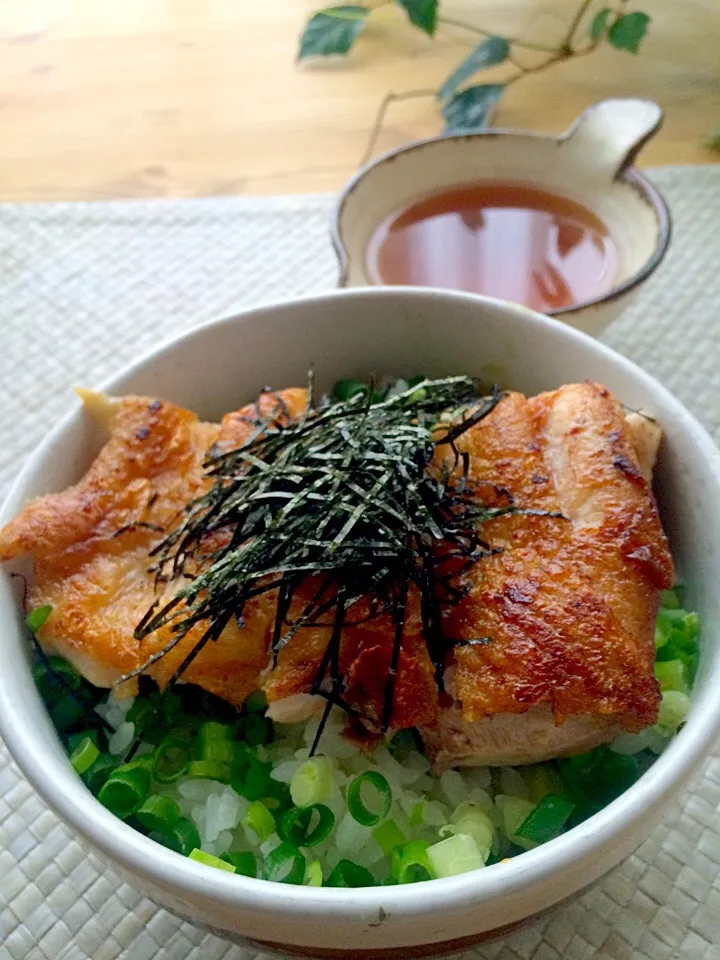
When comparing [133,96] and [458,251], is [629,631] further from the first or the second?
[133,96]

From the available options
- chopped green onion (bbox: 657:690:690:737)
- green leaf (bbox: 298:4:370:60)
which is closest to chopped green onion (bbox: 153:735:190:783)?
chopped green onion (bbox: 657:690:690:737)

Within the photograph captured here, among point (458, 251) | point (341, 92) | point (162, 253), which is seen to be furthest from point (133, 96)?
point (458, 251)

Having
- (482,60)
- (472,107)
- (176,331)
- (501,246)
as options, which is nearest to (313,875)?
(176,331)

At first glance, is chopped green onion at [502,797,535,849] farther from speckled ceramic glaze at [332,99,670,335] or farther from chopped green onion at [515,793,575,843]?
speckled ceramic glaze at [332,99,670,335]

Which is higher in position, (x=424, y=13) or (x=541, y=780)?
(x=424, y=13)

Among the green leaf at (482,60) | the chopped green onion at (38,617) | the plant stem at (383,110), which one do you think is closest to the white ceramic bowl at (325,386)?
the chopped green onion at (38,617)

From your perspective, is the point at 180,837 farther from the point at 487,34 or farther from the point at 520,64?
the point at 487,34
